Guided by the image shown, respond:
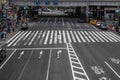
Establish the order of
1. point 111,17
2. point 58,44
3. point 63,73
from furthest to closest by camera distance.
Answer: point 111,17 < point 58,44 < point 63,73

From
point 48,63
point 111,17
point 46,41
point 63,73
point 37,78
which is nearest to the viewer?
point 37,78

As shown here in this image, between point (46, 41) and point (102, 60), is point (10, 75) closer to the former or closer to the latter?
point (102, 60)

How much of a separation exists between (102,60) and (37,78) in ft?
41.0

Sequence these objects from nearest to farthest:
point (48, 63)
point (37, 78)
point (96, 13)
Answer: point (37, 78) → point (48, 63) → point (96, 13)

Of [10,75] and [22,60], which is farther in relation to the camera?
[22,60]

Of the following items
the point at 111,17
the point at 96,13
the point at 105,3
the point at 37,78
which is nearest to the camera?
the point at 37,78

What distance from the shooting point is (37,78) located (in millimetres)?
33406

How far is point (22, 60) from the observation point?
4428cm

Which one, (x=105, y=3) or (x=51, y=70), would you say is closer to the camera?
(x=51, y=70)

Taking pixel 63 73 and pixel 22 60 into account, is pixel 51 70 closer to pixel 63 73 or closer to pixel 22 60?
pixel 63 73

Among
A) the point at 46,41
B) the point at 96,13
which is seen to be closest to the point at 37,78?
the point at 46,41

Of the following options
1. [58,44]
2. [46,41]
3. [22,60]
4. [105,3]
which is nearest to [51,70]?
[22,60]

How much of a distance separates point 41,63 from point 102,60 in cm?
767

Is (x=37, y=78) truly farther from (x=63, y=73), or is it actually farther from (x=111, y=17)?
(x=111, y=17)
